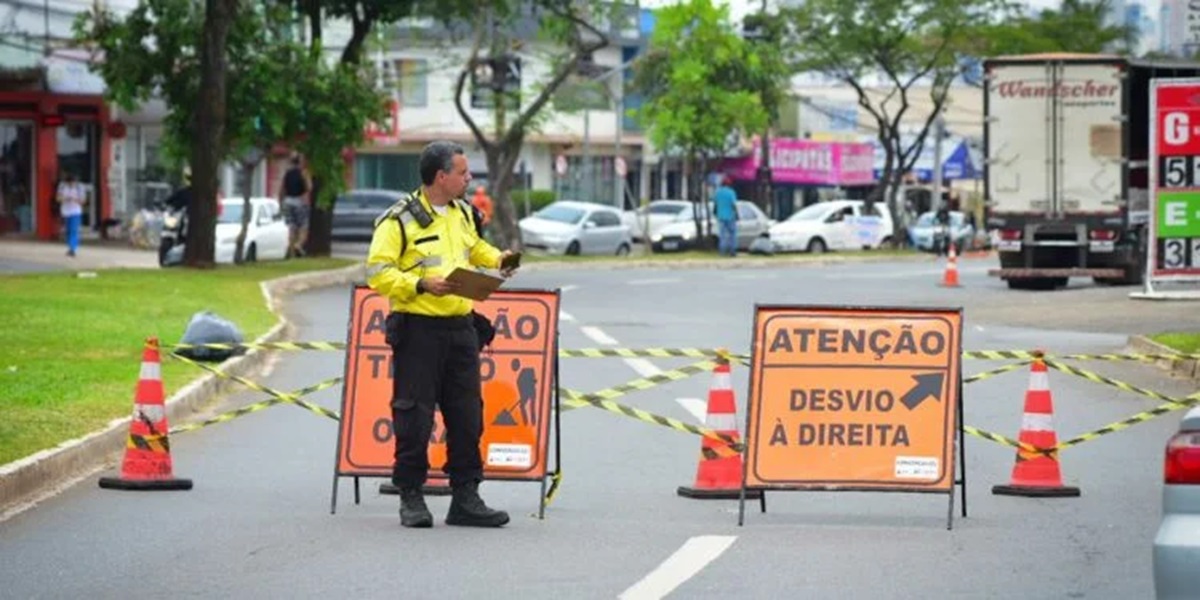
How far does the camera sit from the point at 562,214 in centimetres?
6141

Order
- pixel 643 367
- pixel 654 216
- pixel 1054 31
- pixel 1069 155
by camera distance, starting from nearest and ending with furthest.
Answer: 1. pixel 643 367
2. pixel 1069 155
3. pixel 1054 31
4. pixel 654 216

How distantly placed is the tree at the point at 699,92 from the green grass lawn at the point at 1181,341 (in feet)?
126

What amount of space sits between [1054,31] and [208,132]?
113 ft

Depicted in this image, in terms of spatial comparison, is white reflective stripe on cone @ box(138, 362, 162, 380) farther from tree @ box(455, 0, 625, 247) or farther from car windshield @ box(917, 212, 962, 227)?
car windshield @ box(917, 212, 962, 227)

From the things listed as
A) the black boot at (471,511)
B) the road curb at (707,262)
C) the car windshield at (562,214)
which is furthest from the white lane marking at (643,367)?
the car windshield at (562,214)

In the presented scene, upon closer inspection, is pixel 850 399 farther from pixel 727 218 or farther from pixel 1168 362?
pixel 727 218

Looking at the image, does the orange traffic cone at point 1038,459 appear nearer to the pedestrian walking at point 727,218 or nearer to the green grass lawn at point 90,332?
the green grass lawn at point 90,332

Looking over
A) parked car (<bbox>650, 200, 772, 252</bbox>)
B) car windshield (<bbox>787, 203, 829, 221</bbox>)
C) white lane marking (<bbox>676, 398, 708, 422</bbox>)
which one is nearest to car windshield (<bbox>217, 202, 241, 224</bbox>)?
parked car (<bbox>650, 200, 772, 252</bbox>)

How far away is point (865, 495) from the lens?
13.8 metres

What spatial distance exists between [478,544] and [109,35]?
32308 mm

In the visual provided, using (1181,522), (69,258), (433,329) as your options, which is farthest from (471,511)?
(69,258)

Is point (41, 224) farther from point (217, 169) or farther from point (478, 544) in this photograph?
point (478, 544)

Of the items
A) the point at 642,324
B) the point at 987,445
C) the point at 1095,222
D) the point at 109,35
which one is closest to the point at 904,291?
the point at 1095,222

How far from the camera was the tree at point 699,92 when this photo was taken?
6438cm
